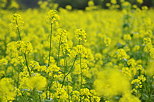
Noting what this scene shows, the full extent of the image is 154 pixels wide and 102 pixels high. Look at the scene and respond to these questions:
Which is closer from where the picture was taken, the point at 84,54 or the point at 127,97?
the point at 127,97

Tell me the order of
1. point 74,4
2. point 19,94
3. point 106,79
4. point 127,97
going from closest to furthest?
point 106,79, point 127,97, point 19,94, point 74,4

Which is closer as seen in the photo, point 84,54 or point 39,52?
point 84,54

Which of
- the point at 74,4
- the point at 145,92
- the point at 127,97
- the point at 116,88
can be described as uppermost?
the point at 74,4

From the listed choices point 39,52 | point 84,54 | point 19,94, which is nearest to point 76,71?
point 84,54

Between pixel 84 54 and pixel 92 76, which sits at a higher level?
pixel 84 54

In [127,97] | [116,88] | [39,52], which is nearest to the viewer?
[116,88]

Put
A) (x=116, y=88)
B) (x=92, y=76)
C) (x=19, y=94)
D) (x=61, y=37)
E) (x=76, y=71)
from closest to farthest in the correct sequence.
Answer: (x=116, y=88) < (x=19, y=94) < (x=61, y=37) < (x=76, y=71) < (x=92, y=76)

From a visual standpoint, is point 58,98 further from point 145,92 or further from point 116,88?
point 145,92

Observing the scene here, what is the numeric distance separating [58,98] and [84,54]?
1.97 feet

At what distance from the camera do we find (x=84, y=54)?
3.42 meters

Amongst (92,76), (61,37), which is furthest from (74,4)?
(61,37)

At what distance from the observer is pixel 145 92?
4.32 metres

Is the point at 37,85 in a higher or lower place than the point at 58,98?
higher

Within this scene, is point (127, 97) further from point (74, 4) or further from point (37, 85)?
point (74, 4)
